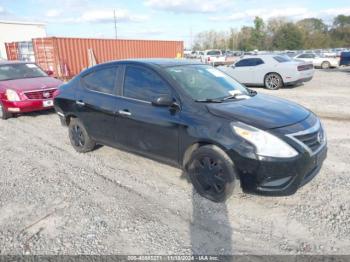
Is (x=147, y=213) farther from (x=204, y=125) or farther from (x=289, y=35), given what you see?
(x=289, y=35)

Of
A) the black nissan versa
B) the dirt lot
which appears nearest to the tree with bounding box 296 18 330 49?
the black nissan versa

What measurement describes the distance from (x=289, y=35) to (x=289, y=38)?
66 centimetres

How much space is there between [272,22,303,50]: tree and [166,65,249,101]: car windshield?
224 feet

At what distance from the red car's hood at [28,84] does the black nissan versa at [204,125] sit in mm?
3525

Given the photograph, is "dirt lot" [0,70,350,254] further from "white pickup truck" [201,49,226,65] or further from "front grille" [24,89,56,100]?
"white pickup truck" [201,49,226,65]

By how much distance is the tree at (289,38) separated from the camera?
65.6 m

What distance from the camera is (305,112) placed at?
3.71 m

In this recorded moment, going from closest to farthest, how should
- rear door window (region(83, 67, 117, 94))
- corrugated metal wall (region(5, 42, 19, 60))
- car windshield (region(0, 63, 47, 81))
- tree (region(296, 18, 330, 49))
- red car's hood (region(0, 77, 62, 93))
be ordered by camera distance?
rear door window (region(83, 67, 117, 94)), red car's hood (region(0, 77, 62, 93)), car windshield (region(0, 63, 47, 81)), corrugated metal wall (region(5, 42, 19, 60)), tree (region(296, 18, 330, 49))

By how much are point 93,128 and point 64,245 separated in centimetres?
228

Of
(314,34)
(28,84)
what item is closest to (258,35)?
(314,34)

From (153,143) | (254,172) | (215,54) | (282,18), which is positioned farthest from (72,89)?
(282,18)

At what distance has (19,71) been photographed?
8.70m

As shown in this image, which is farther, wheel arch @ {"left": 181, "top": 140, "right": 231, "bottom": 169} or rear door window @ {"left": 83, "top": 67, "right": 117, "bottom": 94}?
rear door window @ {"left": 83, "top": 67, "right": 117, "bottom": 94}

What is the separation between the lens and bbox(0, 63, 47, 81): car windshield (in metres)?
8.41
